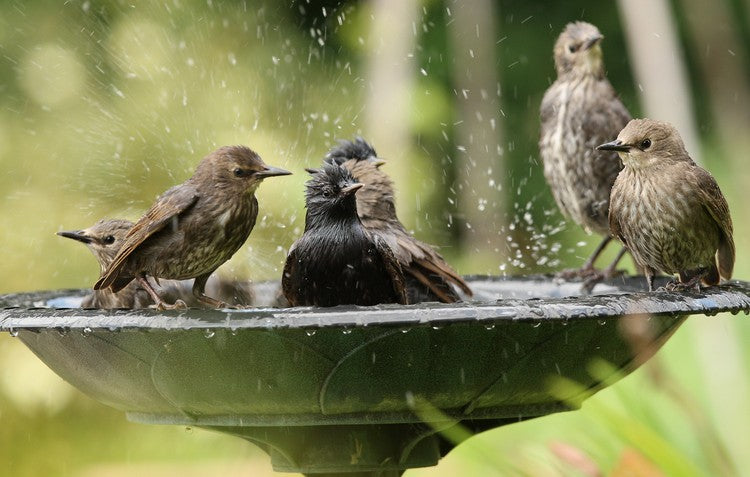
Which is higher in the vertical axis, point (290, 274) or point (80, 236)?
point (80, 236)

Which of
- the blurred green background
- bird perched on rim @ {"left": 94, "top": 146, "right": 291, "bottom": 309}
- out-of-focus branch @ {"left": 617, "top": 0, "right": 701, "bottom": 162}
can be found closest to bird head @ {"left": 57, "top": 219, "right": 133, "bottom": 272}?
bird perched on rim @ {"left": 94, "top": 146, "right": 291, "bottom": 309}

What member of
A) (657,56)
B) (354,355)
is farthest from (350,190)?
(657,56)

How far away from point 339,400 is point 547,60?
23.3ft

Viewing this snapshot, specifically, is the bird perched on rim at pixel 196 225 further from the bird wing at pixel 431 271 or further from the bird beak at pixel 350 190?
the bird wing at pixel 431 271

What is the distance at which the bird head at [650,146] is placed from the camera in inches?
145

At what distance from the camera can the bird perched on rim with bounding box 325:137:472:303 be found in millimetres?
3834

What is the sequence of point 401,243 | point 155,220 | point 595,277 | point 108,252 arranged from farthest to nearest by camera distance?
point 595,277, point 401,243, point 108,252, point 155,220

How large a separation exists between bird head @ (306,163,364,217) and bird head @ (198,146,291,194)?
0.36 feet

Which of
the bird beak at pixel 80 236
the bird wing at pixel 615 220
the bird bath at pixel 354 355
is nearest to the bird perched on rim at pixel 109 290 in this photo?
the bird beak at pixel 80 236

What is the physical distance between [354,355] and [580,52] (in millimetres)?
3123

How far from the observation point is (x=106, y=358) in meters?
2.81

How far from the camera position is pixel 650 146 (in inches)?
146

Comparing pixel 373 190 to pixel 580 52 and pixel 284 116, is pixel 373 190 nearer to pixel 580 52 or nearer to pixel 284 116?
pixel 580 52

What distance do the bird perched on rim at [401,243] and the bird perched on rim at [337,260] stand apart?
18 centimetres
